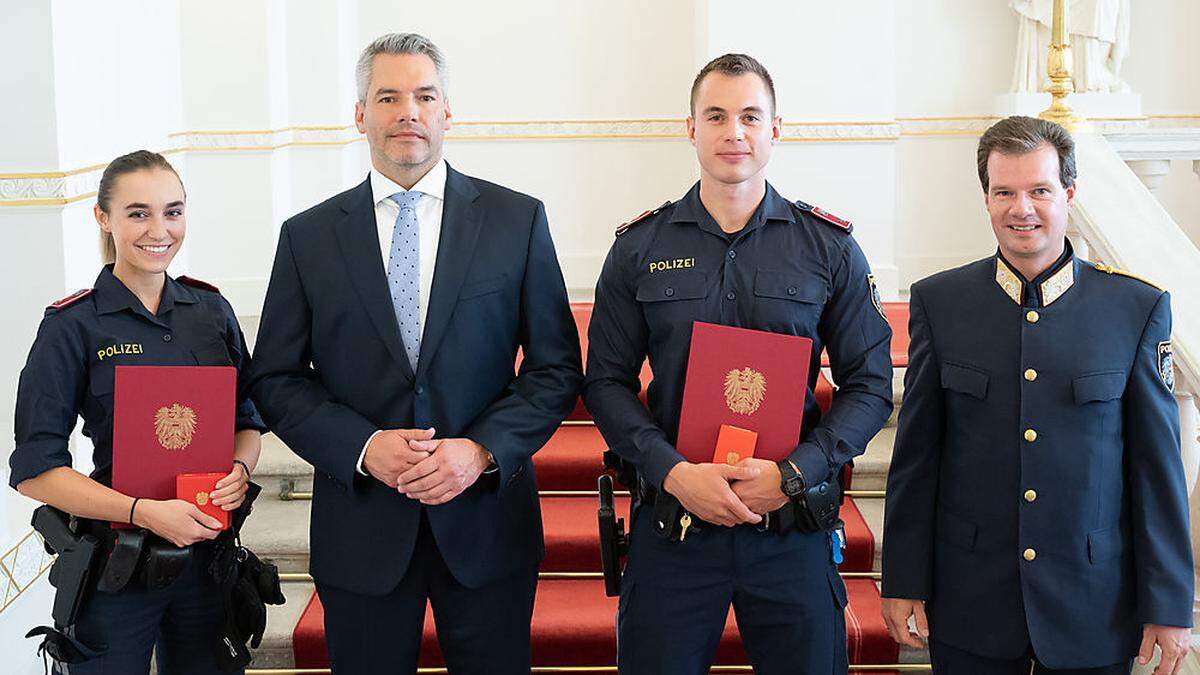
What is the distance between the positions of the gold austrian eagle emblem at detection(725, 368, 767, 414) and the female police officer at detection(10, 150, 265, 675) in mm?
982

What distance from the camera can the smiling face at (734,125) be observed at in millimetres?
2457

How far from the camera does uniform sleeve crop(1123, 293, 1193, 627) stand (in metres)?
2.26

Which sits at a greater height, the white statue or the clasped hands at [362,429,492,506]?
the white statue

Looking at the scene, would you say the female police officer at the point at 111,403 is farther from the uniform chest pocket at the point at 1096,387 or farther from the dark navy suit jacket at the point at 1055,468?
the uniform chest pocket at the point at 1096,387

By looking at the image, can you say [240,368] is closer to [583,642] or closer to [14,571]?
[14,571]

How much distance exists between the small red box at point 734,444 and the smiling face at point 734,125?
0.48m

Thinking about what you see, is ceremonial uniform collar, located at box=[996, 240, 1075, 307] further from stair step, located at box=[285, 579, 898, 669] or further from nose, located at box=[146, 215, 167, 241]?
nose, located at box=[146, 215, 167, 241]

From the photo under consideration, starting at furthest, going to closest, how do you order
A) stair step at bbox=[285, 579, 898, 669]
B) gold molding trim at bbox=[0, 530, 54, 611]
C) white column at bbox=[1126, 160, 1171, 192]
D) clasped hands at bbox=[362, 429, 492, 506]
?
white column at bbox=[1126, 160, 1171, 192], stair step at bbox=[285, 579, 898, 669], gold molding trim at bbox=[0, 530, 54, 611], clasped hands at bbox=[362, 429, 492, 506]

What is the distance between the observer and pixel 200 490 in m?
2.52

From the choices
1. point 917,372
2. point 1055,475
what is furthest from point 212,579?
point 1055,475

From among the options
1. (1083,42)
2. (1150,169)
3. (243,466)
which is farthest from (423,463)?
(1083,42)

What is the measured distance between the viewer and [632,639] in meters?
2.51

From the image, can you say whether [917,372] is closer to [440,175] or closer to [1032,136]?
[1032,136]

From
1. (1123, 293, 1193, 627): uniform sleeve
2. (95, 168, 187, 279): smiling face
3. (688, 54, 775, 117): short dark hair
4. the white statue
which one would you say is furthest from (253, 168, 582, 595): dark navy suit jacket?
the white statue
